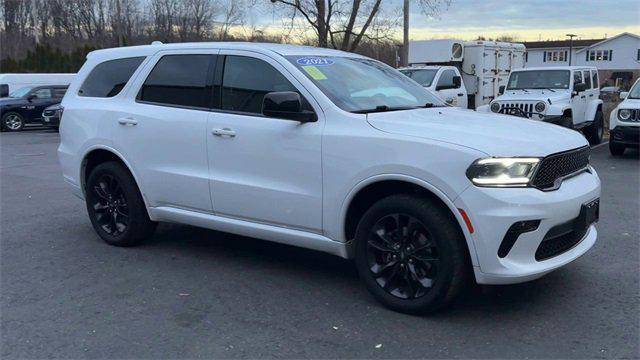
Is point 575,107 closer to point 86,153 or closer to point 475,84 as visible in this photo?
point 475,84

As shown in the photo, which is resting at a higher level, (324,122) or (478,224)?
(324,122)

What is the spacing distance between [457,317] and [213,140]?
2342 millimetres

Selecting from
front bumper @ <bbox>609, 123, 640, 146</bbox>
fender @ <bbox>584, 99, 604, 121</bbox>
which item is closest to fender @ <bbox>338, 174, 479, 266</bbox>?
front bumper @ <bbox>609, 123, 640, 146</bbox>

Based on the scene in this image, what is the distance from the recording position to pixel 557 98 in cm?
1352

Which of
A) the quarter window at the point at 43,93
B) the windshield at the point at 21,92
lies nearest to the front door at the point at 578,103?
the quarter window at the point at 43,93

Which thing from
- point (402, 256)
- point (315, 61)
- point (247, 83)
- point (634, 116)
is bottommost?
point (402, 256)

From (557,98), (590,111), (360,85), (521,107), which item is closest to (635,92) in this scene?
(557,98)

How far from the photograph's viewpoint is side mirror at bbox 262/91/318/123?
4301 millimetres

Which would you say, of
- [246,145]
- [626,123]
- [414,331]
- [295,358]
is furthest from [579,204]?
[626,123]

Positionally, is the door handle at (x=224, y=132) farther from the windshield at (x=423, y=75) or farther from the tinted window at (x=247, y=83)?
the windshield at (x=423, y=75)

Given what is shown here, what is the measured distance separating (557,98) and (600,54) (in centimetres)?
8251

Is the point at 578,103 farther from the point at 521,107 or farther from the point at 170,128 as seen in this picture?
the point at 170,128

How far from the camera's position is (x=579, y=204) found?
4.07 meters

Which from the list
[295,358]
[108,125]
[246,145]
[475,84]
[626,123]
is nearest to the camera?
[295,358]
